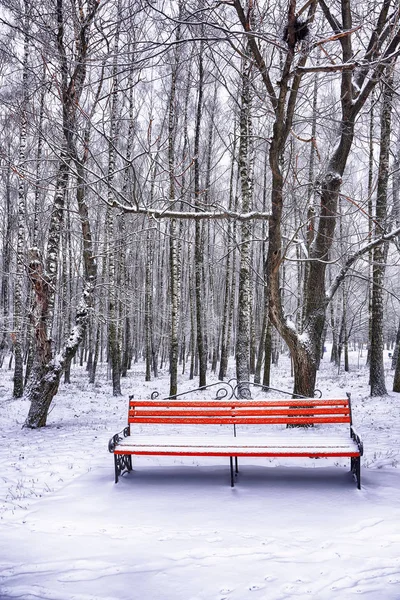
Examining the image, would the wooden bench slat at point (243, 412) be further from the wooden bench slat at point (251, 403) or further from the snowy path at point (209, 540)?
the snowy path at point (209, 540)

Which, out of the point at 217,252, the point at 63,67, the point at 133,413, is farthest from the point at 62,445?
the point at 217,252

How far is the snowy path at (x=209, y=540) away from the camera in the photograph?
9.59 feet

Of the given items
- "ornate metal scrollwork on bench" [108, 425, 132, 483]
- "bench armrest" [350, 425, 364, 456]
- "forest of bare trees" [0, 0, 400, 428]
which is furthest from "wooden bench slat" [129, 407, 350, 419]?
"forest of bare trees" [0, 0, 400, 428]

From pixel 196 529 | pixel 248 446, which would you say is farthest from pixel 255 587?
pixel 248 446

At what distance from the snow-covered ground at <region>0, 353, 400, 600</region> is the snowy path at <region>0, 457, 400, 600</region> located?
0.03 ft

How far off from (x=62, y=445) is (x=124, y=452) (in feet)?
8.11

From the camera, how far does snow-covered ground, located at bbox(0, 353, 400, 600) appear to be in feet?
9.66

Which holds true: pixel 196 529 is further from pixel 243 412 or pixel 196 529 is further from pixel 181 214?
pixel 181 214

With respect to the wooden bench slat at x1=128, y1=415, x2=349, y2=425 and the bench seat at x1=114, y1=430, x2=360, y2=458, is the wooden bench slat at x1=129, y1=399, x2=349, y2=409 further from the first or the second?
the bench seat at x1=114, y1=430, x2=360, y2=458

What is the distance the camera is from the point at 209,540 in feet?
11.6

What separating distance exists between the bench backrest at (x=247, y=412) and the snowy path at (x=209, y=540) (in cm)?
65

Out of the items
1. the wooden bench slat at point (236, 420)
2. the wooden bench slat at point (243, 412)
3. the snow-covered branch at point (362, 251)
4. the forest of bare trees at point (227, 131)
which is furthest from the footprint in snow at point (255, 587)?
the snow-covered branch at point (362, 251)

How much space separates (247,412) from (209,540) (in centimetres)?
185

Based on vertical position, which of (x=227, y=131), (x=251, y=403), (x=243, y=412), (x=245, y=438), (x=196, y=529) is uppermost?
(x=227, y=131)
